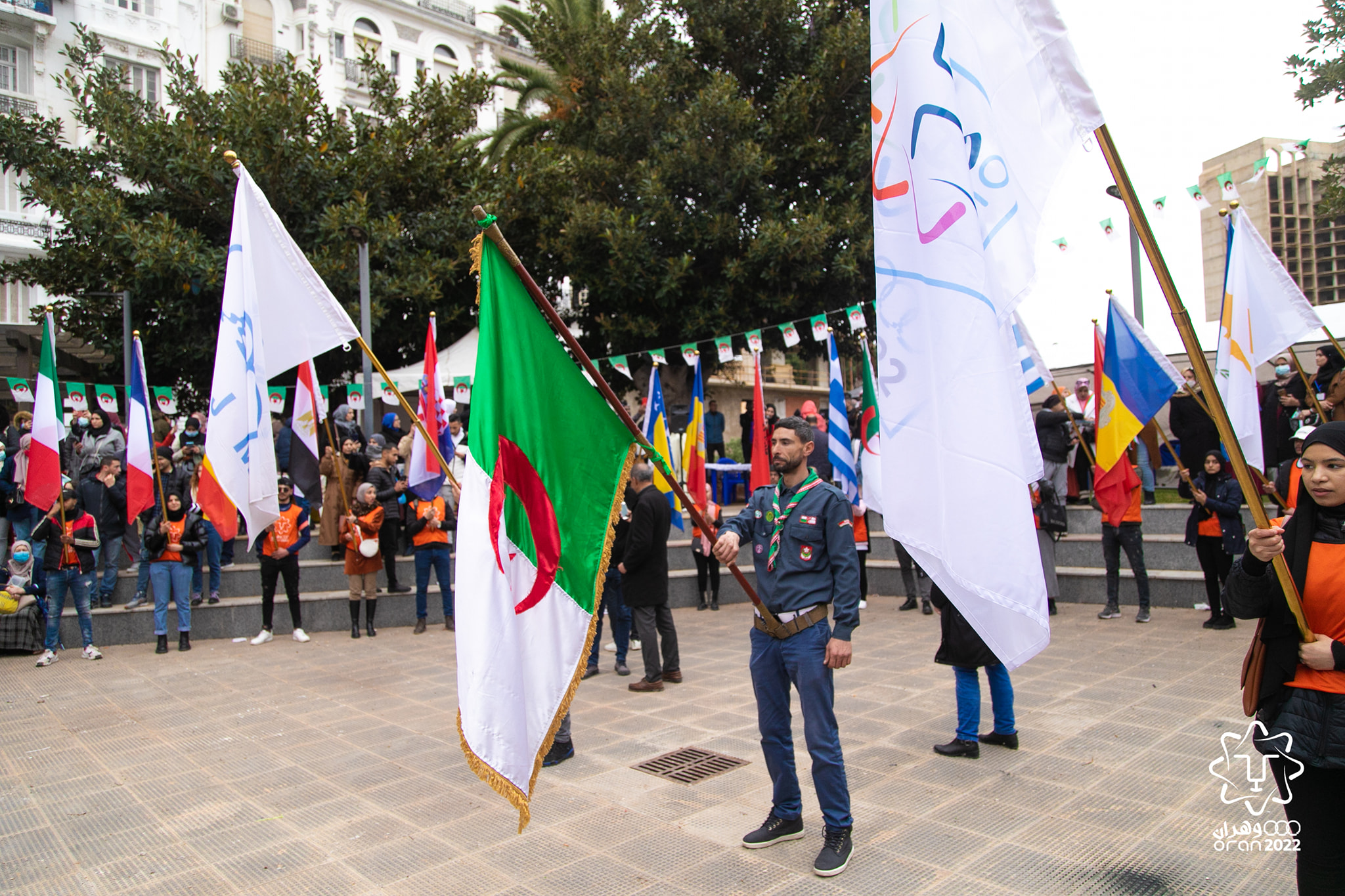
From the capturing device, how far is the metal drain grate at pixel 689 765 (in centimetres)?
530

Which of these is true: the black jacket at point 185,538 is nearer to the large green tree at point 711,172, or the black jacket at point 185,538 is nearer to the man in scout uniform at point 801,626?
the man in scout uniform at point 801,626

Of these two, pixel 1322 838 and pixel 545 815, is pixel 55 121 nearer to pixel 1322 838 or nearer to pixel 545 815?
pixel 545 815

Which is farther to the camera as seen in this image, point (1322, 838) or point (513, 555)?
point (513, 555)

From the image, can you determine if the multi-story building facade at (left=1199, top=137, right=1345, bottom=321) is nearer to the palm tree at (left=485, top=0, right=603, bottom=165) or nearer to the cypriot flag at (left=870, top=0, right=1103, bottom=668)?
the cypriot flag at (left=870, top=0, right=1103, bottom=668)

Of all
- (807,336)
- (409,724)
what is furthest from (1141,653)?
(807,336)

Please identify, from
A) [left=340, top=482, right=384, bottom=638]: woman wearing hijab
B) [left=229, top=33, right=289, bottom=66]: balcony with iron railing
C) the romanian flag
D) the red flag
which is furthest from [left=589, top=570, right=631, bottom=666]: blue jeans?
[left=229, top=33, right=289, bottom=66]: balcony with iron railing

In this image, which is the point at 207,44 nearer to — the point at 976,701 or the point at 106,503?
the point at 106,503

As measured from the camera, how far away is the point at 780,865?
13.1ft

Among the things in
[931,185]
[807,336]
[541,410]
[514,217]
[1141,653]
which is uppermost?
[514,217]

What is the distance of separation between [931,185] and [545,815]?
3832 millimetres

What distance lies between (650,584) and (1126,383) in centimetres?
564

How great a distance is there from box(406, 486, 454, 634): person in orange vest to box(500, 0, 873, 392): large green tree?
28.0 ft

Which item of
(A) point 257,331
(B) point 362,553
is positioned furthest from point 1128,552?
(A) point 257,331

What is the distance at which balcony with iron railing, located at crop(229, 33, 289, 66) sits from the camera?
102 ft
